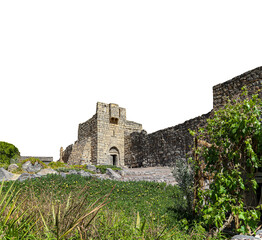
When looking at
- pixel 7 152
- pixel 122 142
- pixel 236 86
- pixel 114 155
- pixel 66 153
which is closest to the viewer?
pixel 236 86

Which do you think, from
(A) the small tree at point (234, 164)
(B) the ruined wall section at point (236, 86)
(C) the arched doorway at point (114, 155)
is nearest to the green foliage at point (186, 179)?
(A) the small tree at point (234, 164)

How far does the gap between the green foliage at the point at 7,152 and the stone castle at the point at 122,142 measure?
7.05m

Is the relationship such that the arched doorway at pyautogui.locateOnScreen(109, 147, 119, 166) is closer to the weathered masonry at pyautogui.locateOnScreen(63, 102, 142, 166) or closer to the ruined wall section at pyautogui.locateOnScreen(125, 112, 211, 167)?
the weathered masonry at pyautogui.locateOnScreen(63, 102, 142, 166)

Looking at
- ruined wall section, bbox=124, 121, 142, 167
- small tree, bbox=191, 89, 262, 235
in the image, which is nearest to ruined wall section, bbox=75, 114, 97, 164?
ruined wall section, bbox=124, 121, 142, 167

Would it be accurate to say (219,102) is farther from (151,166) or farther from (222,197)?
(151,166)

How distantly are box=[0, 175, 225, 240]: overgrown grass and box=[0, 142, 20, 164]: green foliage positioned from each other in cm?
1674

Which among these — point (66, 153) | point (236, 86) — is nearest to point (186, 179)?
point (236, 86)

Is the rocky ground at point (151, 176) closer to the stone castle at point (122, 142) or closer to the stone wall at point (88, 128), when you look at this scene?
the stone castle at point (122, 142)

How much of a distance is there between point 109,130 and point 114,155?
206 cm

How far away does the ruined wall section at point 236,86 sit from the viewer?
19.9 feet

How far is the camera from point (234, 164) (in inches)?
182

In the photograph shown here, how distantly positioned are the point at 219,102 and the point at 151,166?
37.4ft

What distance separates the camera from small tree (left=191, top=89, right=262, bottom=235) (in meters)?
4.18

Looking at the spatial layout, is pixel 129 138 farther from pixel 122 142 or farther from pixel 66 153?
pixel 66 153
